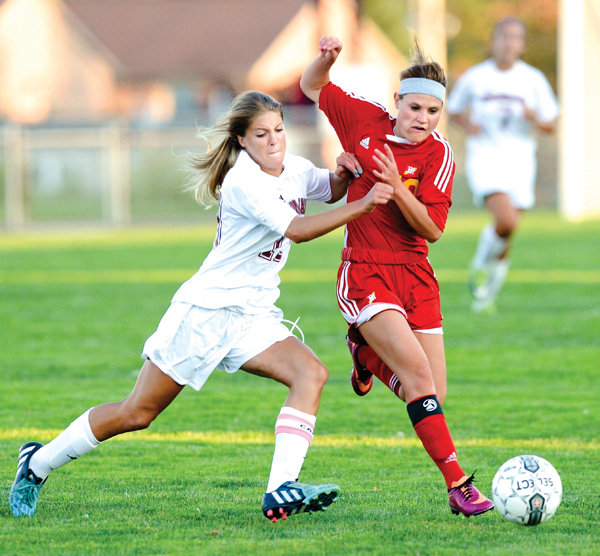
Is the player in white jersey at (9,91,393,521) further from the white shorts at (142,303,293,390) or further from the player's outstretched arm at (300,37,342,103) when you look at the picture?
the player's outstretched arm at (300,37,342,103)

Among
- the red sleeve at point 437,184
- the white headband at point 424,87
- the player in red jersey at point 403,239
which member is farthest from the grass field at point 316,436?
the white headband at point 424,87

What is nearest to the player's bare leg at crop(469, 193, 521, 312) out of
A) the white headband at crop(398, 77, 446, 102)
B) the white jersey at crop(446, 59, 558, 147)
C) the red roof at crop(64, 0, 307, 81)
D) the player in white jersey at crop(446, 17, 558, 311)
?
the player in white jersey at crop(446, 17, 558, 311)

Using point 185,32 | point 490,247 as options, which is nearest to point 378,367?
point 490,247

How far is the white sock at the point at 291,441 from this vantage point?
4586 millimetres

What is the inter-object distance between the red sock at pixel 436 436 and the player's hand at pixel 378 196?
87cm

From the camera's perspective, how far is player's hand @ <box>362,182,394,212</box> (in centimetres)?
455

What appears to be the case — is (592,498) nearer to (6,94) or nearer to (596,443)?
(596,443)

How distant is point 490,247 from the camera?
11.3m

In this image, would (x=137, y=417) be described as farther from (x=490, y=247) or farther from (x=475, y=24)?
(x=475, y=24)

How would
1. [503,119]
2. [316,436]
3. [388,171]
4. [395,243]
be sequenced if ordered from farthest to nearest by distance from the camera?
1. [503,119]
2. [316,436]
3. [395,243]
4. [388,171]

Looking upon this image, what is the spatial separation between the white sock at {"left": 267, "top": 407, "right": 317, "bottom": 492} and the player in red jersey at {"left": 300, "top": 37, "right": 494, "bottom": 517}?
1.57ft

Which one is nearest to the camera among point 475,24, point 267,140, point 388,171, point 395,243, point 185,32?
point 388,171

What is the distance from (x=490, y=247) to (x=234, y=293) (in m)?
6.96

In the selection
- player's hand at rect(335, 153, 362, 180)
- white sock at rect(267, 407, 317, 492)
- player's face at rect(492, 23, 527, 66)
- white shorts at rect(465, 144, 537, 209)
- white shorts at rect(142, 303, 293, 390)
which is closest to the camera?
white sock at rect(267, 407, 317, 492)
